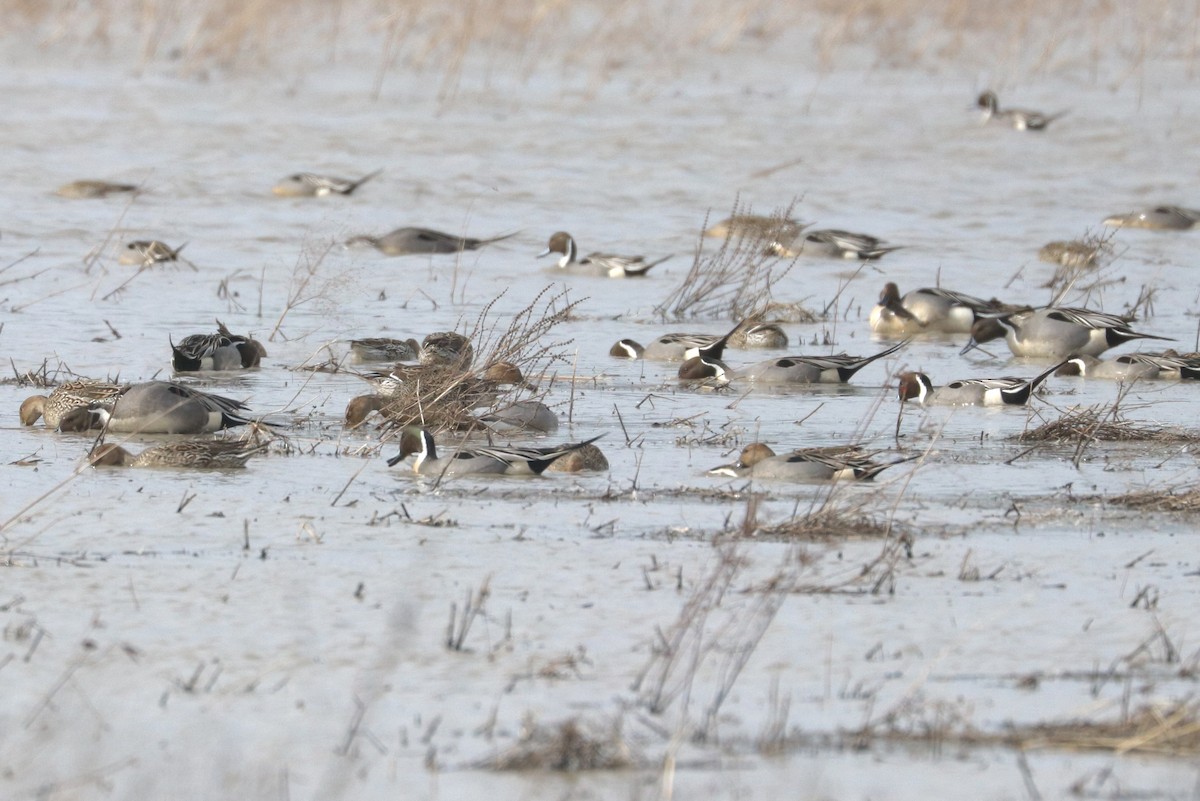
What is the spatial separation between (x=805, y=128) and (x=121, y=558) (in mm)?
16315

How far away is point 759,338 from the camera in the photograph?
10.7 meters

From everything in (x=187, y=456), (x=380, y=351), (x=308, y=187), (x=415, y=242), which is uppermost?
(x=187, y=456)

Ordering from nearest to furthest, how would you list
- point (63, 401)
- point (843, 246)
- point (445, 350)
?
point (63, 401) < point (445, 350) < point (843, 246)

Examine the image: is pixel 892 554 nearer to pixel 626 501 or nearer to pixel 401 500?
pixel 626 501

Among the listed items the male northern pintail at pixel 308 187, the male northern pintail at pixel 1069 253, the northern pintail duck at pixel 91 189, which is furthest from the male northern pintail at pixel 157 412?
the male northern pintail at pixel 308 187

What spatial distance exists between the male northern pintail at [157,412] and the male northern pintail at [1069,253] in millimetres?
5797

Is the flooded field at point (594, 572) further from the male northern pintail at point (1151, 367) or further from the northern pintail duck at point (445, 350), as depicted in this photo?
the northern pintail duck at point (445, 350)

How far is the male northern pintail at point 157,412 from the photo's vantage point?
295 inches

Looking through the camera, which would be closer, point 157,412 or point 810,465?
point 810,465

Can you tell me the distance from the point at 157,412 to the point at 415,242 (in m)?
7.01

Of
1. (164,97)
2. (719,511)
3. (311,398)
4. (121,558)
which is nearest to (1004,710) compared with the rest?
(719,511)

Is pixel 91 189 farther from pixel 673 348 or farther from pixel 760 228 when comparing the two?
pixel 673 348

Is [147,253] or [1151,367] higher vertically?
[1151,367]

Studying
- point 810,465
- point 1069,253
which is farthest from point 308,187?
point 810,465
